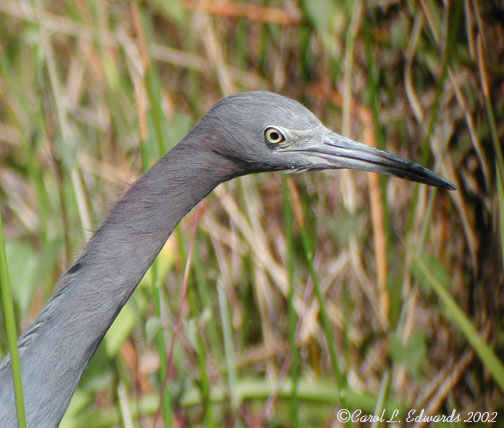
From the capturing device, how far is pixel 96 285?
4.37 ft

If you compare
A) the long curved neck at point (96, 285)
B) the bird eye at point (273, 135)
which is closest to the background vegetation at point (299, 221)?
the long curved neck at point (96, 285)

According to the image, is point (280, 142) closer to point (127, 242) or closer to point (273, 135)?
point (273, 135)

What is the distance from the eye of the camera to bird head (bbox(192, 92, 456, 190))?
1337 millimetres

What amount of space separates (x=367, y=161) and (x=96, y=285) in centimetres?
59

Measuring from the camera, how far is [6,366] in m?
1.35

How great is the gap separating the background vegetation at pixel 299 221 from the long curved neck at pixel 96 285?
108 millimetres

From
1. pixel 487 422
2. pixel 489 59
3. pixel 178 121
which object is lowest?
pixel 487 422

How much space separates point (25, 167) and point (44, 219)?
3.01ft

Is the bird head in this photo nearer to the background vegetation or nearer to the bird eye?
the bird eye

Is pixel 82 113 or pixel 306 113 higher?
pixel 82 113

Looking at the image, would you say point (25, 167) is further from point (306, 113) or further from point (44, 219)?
point (306, 113)

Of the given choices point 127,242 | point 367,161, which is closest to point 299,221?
point 367,161

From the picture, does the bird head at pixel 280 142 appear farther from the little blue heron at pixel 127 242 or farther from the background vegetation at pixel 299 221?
the background vegetation at pixel 299 221

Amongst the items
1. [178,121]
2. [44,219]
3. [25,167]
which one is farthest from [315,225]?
[25,167]
